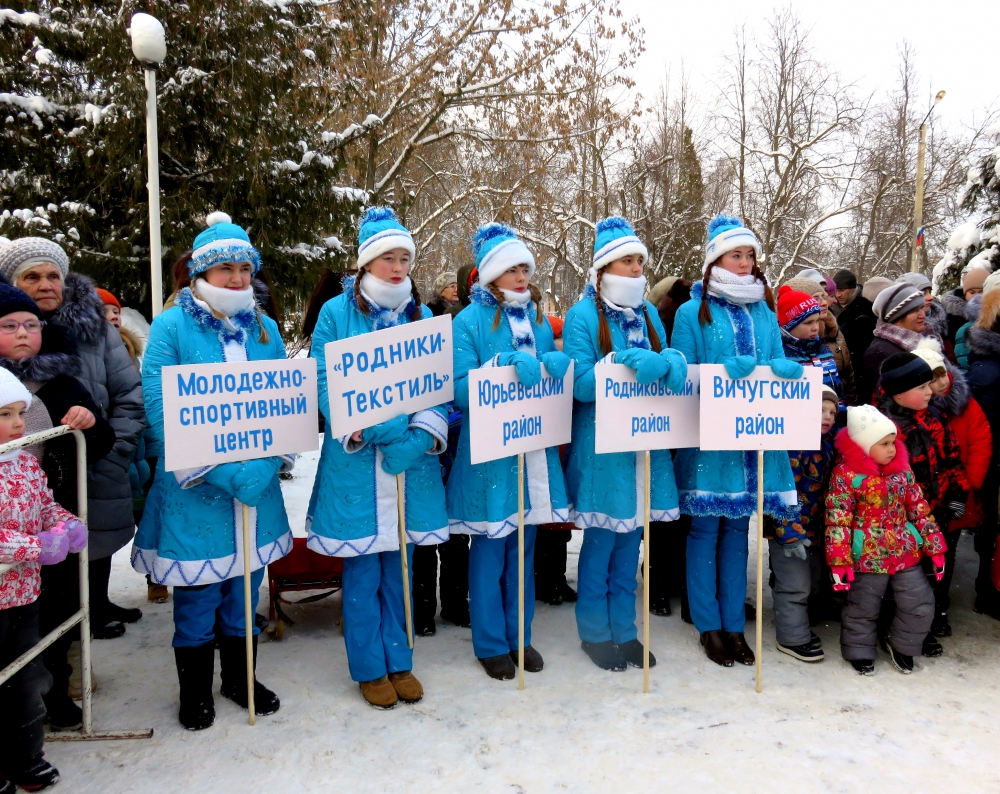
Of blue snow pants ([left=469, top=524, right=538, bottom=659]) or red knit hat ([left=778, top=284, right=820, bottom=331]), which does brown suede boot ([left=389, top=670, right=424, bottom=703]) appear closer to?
blue snow pants ([left=469, top=524, right=538, bottom=659])

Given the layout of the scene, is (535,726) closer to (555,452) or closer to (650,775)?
(650,775)

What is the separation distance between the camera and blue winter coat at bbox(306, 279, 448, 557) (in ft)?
10.8

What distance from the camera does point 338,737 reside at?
3.08 metres

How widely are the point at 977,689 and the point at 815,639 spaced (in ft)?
2.44

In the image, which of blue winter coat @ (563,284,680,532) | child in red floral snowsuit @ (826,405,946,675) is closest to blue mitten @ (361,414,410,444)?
blue winter coat @ (563,284,680,532)

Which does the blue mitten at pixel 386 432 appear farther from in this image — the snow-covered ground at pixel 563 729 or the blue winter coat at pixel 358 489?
the snow-covered ground at pixel 563 729

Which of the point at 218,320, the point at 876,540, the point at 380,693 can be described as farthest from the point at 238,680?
the point at 876,540

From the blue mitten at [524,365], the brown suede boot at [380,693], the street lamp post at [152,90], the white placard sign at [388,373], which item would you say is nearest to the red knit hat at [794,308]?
the blue mitten at [524,365]

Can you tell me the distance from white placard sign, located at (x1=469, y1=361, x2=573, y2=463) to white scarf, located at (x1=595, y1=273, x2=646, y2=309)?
1.33 feet

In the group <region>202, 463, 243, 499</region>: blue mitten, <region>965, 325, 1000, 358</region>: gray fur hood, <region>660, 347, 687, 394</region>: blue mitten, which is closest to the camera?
<region>202, 463, 243, 499</region>: blue mitten

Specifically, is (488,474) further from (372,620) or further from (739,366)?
(739,366)

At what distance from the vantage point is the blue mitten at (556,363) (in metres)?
3.51

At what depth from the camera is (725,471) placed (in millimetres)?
3762

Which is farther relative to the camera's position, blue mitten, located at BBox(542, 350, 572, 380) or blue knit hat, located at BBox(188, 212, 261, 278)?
blue mitten, located at BBox(542, 350, 572, 380)
